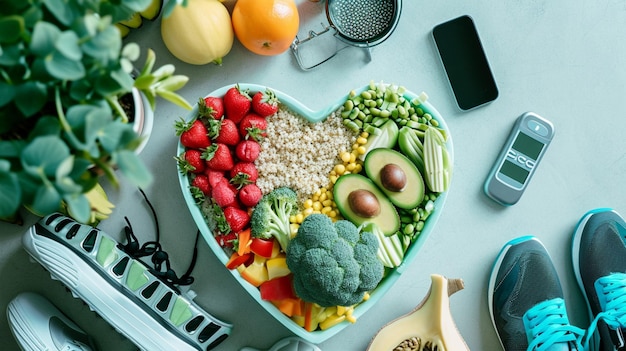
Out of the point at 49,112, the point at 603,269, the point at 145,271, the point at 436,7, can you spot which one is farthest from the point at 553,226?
the point at 49,112

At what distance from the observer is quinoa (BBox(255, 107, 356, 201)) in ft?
3.83

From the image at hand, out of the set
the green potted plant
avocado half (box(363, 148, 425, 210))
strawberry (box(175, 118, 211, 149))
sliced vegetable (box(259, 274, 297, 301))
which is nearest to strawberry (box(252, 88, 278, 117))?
strawberry (box(175, 118, 211, 149))

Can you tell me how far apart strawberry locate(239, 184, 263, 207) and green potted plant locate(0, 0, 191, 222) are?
1.64 feet

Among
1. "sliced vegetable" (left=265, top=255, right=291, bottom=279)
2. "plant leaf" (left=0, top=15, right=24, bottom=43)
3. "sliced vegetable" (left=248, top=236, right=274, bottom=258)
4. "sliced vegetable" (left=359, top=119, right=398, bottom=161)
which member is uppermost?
"plant leaf" (left=0, top=15, right=24, bottom=43)

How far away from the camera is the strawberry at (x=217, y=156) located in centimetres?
112

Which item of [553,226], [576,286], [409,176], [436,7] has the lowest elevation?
[576,286]

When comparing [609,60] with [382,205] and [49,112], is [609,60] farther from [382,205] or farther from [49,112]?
[49,112]

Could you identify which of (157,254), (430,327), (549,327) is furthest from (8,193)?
(549,327)

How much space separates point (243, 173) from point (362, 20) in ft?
1.36

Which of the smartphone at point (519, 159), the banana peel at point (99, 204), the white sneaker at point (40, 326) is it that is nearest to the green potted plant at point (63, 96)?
the banana peel at point (99, 204)

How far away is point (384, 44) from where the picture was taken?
1.27 m

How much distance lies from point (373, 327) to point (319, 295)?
0.29 meters

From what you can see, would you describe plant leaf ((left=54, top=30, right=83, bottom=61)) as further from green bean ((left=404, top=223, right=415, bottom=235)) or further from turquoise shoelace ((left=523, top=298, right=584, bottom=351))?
turquoise shoelace ((left=523, top=298, right=584, bottom=351))

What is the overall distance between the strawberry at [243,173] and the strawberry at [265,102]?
4.3 inches
